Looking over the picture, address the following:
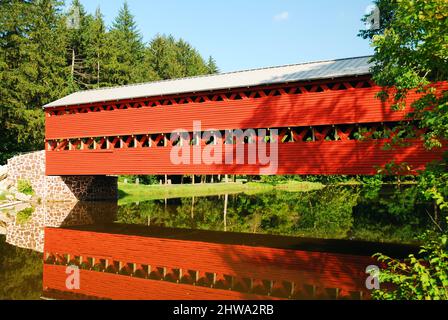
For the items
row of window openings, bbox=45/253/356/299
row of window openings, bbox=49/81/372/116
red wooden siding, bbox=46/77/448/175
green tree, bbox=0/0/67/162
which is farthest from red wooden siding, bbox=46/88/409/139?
green tree, bbox=0/0/67/162

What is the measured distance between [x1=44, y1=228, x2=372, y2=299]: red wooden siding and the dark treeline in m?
23.3

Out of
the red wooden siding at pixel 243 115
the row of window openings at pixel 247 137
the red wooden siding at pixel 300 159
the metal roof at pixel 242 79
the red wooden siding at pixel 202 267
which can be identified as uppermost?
the metal roof at pixel 242 79

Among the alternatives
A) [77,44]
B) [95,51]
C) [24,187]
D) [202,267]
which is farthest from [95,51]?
[202,267]

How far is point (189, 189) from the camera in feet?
123

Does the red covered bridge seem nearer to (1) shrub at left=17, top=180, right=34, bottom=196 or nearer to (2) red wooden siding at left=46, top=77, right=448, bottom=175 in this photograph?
(2) red wooden siding at left=46, top=77, right=448, bottom=175

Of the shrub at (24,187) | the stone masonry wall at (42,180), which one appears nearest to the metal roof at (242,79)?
the stone masonry wall at (42,180)

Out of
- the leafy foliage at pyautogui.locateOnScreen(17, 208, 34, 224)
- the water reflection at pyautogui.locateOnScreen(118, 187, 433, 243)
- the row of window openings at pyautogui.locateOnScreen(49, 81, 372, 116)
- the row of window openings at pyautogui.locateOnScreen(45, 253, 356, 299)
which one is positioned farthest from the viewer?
the leafy foliage at pyautogui.locateOnScreen(17, 208, 34, 224)

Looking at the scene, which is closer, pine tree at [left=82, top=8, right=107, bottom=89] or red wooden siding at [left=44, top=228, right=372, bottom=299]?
red wooden siding at [left=44, top=228, right=372, bottom=299]

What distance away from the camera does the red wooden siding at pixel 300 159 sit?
15.8 metres

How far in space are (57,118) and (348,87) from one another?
15.7 meters

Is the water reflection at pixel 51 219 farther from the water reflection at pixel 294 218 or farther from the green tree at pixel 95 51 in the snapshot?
the green tree at pixel 95 51

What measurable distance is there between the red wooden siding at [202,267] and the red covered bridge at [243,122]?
4.93m

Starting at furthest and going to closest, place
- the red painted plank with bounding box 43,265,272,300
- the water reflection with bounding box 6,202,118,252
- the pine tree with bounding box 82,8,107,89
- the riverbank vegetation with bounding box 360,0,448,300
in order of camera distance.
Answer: the pine tree with bounding box 82,8,107,89 < the water reflection with bounding box 6,202,118,252 < the red painted plank with bounding box 43,265,272,300 < the riverbank vegetation with bounding box 360,0,448,300

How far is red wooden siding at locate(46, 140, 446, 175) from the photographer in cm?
1580
